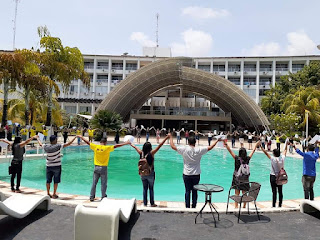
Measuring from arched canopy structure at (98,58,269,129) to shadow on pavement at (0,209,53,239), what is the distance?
26.9 meters

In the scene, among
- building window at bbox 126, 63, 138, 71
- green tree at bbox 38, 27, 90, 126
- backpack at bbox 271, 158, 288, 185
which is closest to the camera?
backpack at bbox 271, 158, 288, 185

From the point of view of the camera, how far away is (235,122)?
47969 millimetres

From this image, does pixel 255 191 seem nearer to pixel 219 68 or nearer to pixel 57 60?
pixel 57 60

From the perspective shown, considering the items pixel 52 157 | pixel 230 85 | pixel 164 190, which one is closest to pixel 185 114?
pixel 230 85

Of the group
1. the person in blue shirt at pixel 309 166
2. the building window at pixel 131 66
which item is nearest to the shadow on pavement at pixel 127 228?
the person in blue shirt at pixel 309 166

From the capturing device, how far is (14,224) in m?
4.97

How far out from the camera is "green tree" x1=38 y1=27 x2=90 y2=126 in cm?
2159

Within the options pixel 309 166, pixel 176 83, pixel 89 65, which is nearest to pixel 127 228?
pixel 309 166

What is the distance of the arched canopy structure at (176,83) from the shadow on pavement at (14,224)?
26.9 meters

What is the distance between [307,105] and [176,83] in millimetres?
18247

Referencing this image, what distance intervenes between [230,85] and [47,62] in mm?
20676

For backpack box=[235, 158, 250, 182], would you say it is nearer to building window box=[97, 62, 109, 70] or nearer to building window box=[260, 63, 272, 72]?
building window box=[260, 63, 272, 72]

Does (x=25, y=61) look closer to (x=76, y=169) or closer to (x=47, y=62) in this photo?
(x=47, y=62)

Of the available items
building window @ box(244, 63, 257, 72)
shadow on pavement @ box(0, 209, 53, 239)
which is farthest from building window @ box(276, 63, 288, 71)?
shadow on pavement @ box(0, 209, 53, 239)
